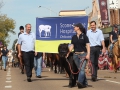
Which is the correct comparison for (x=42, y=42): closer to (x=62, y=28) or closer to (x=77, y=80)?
(x=62, y=28)

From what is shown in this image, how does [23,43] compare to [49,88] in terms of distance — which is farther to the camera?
[23,43]

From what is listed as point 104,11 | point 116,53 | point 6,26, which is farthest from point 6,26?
point 116,53

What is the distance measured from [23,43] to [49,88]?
125 inches

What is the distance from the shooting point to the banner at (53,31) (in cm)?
1730

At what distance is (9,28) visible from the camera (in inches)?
4695

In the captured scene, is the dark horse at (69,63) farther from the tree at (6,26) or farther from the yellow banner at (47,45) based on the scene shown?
the tree at (6,26)

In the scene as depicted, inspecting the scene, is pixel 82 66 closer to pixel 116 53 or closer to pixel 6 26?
pixel 116 53

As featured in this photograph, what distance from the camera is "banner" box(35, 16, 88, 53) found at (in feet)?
56.7

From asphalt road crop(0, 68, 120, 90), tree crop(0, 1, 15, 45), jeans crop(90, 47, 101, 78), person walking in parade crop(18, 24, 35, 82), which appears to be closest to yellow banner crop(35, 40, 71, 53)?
person walking in parade crop(18, 24, 35, 82)

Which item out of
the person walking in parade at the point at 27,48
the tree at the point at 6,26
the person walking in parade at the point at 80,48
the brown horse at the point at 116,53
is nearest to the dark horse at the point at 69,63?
the person walking in parade at the point at 80,48

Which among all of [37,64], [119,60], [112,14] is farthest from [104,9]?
[37,64]

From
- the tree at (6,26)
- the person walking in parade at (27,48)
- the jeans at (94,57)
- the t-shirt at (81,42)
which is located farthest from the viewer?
the tree at (6,26)

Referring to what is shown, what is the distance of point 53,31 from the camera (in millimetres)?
A: 17391

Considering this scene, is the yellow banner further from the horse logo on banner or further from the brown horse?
the brown horse
